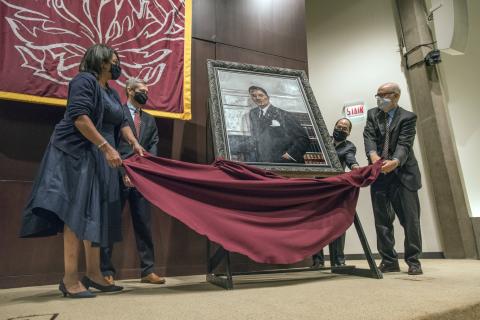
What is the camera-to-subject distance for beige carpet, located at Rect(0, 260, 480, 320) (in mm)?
1357

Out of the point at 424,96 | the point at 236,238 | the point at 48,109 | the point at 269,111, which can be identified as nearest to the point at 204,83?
the point at 269,111

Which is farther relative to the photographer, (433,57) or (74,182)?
(433,57)

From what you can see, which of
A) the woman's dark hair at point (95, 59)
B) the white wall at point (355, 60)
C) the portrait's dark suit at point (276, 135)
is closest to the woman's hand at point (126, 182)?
the woman's dark hair at point (95, 59)

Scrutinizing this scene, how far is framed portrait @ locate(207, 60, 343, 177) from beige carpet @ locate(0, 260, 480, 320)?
79cm

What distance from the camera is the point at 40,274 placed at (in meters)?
2.49

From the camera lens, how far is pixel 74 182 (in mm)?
1773

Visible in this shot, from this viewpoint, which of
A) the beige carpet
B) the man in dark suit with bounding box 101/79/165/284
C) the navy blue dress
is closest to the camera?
the beige carpet

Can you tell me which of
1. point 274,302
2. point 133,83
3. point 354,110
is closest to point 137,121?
point 133,83

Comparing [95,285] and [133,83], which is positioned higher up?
[133,83]

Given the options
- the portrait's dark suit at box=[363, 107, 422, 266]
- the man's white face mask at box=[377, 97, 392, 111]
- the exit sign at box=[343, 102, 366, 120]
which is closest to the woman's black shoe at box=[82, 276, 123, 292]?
the portrait's dark suit at box=[363, 107, 422, 266]

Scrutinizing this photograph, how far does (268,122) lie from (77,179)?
135 centimetres

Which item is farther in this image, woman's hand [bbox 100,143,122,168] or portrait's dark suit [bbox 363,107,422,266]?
portrait's dark suit [bbox 363,107,422,266]

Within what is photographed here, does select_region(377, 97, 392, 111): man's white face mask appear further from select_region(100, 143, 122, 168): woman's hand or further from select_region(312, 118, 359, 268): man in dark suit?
select_region(100, 143, 122, 168): woman's hand

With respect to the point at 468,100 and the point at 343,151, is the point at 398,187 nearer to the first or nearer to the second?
the point at 343,151
